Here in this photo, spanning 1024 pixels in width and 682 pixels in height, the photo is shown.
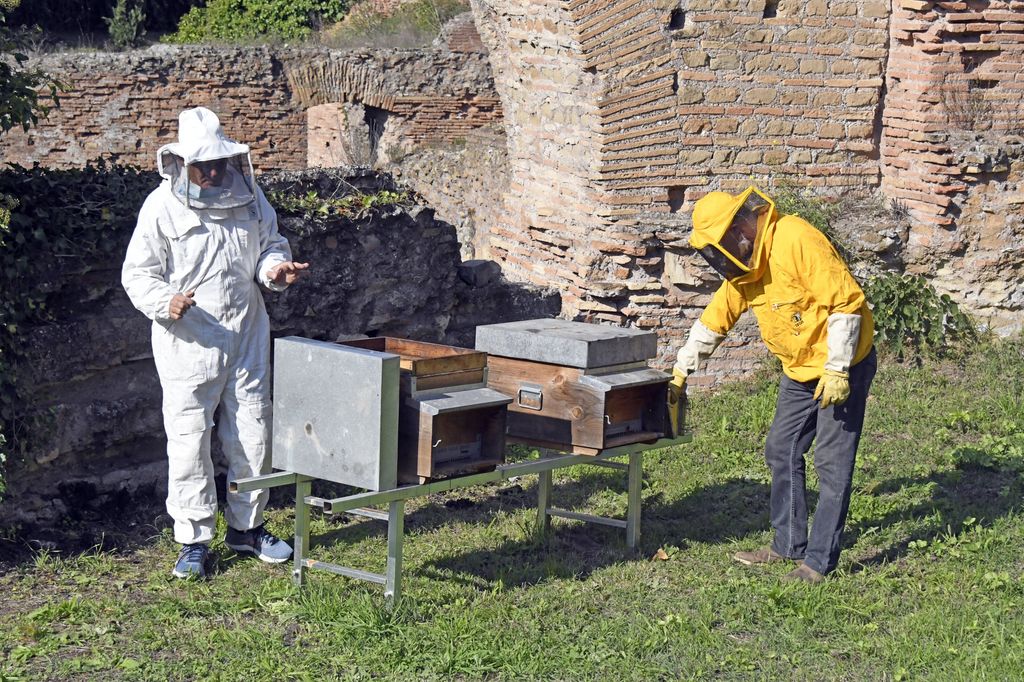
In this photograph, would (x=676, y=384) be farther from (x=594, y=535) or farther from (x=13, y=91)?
(x=13, y=91)

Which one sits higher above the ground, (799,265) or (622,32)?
(622,32)

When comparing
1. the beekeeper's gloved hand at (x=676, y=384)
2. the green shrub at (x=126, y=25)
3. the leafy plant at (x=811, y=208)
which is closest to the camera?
the beekeeper's gloved hand at (x=676, y=384)

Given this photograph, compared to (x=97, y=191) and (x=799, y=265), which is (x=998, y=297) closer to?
(x=799, y=265)

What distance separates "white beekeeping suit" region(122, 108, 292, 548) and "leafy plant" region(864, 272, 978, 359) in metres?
5.51

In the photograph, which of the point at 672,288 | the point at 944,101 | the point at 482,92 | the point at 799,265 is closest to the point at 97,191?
the point at 799,265

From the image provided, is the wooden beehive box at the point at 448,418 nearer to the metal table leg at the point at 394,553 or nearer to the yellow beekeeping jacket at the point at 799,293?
the metal table leg at the point at 394,553

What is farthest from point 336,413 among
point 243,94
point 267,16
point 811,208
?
point 267,16

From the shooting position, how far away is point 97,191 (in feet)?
21.3

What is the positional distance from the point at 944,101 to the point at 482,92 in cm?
1032

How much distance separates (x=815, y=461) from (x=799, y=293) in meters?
0.87

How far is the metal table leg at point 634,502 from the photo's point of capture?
241 inches

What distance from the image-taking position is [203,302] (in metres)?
5.42

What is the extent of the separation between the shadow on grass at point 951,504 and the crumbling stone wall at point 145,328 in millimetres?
3178

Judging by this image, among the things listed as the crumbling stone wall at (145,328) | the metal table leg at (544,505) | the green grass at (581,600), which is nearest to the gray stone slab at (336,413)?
the green grass at (581,600)
